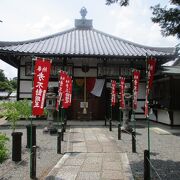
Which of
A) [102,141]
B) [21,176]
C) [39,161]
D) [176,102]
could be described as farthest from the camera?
[176,102]

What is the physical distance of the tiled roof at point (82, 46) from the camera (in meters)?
19.1

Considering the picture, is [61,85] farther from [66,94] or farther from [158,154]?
[158,154]

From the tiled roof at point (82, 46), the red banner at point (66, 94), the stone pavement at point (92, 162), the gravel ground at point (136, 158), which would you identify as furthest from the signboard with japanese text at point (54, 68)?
the stone pavement at point (92, 162)

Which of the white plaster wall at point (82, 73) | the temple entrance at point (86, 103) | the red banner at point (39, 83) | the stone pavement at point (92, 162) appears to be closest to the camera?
the stone pavement at point (92, 162)

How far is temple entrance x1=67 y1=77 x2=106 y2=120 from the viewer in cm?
1992

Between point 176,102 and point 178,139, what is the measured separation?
157 inches

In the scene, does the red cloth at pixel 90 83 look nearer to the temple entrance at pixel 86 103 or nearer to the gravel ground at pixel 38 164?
the temple entrance at pixel 86 103

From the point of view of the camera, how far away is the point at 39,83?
8.41m

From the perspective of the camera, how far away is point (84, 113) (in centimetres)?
1983

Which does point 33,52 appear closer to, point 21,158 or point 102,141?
point 102,141

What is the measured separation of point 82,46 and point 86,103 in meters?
4.05

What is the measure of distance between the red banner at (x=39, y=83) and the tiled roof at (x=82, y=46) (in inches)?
404

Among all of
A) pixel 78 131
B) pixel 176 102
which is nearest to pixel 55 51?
pixel 78 131

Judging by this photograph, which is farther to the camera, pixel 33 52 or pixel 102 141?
pixel 33 52
